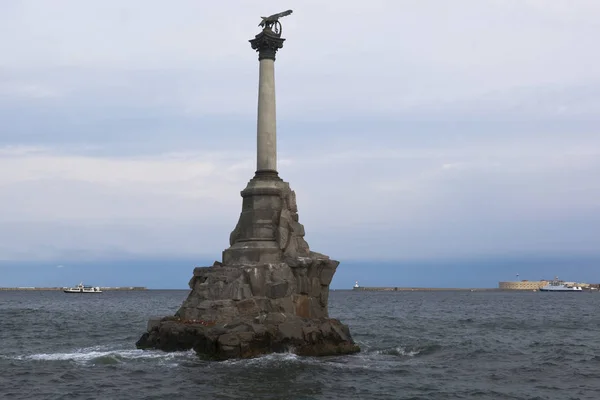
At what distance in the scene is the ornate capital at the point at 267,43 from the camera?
107 feet

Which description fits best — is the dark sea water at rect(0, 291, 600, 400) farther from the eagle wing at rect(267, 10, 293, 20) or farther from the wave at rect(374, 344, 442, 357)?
the eagle wing at rect(267, 10, 293, 20)

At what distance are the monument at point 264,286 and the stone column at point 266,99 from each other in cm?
5

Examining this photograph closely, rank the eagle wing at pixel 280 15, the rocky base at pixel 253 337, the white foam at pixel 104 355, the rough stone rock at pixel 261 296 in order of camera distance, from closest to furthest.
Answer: the rocky base at pixel 253 337, the rough stone rock at pixel 261 296, the white foam at pixel 104 355, the eagle wing at pixel 280 15

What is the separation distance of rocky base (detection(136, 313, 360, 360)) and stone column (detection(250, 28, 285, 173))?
7722 mm

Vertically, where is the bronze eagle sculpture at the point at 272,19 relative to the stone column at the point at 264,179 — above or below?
above

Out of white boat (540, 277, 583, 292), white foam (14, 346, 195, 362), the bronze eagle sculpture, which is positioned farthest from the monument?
white boat (540, 277, 583, 292)

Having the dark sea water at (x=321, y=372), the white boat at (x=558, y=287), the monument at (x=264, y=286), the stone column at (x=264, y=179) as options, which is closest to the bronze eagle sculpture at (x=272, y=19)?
the monument at (x=264, y=286)

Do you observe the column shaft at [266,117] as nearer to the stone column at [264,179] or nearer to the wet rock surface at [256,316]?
the stone column at [264,179]

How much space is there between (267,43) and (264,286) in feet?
36.5

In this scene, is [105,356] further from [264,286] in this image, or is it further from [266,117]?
[266,117]

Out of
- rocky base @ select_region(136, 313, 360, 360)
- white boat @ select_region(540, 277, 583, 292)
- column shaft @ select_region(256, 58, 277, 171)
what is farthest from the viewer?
white boat @ select_region(540, 277, 583, 292)

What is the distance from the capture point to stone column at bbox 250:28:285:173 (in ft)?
107

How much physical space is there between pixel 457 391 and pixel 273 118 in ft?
51.2

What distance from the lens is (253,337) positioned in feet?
90.4
